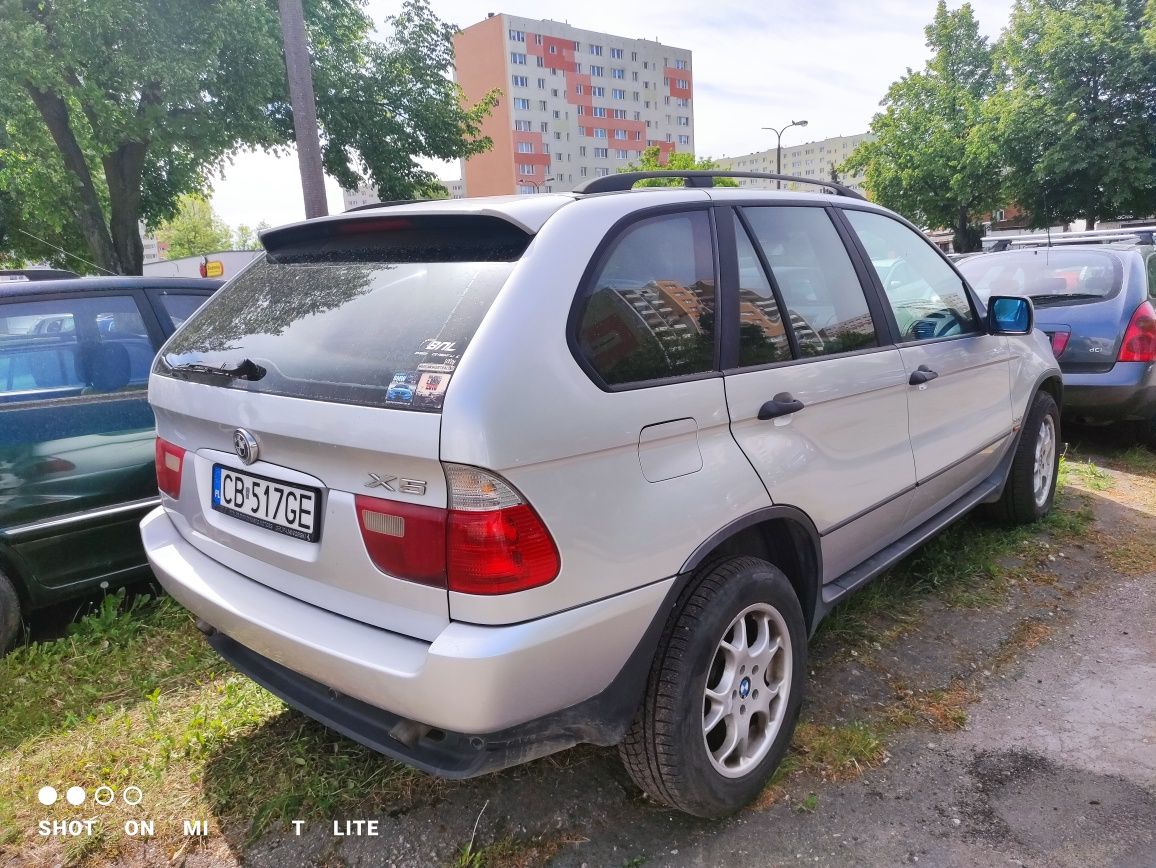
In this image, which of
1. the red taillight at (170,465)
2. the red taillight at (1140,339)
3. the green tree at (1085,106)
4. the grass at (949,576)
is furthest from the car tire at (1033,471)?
the green tree at (1085,106)

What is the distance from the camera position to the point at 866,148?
37625 millimetres

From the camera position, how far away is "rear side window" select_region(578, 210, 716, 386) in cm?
196

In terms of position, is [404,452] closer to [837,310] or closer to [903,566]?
[837,310]

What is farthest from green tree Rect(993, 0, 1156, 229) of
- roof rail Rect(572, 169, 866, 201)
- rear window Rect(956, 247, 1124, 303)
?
roof rail Rect(572, 169, 866, 201)

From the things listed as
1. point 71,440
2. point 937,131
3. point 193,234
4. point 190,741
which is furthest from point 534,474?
point 193,234

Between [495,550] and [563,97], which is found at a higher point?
[563,97]

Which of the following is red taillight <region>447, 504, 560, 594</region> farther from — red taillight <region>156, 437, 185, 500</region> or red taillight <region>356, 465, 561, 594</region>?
red taillight <region>156, 437, 185, 500</region>

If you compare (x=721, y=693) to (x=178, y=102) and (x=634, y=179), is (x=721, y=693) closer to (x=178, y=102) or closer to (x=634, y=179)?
(x=634, y=179)

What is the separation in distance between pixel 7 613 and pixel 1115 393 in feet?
21.5

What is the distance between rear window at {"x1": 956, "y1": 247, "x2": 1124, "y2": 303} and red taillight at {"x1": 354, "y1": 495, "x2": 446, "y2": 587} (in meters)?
5.16

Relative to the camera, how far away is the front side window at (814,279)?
2.61m

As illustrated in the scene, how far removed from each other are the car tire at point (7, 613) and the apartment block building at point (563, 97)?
68.4 meters

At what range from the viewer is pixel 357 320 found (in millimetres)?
2072

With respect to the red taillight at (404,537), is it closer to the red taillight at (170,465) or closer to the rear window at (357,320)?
the rear window at (357,320)
